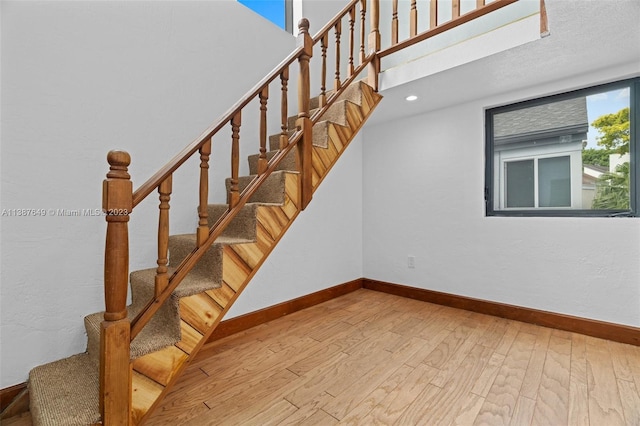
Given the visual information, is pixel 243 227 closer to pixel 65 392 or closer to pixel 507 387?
pixel 65 392

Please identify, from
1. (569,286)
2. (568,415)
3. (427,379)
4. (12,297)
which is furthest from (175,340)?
(569,286)

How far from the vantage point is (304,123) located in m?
1.85

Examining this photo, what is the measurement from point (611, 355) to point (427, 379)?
138 cm

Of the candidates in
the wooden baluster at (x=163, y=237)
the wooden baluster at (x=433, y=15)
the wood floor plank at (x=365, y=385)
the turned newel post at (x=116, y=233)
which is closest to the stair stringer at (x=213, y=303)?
the wooden baluster at (x=163, y=237)

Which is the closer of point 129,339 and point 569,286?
point 129,339

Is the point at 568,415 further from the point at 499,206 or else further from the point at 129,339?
the point at 129,339

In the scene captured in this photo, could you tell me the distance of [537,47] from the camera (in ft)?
6.39

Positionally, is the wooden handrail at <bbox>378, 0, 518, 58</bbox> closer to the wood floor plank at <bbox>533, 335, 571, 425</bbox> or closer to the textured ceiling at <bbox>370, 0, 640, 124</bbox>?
the textured ceiling at <bbox>370, 0, 640, 124</bbox>

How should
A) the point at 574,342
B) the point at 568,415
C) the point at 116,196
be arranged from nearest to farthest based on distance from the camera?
the point at 116,196, the point at 568,415, the point at 574,342

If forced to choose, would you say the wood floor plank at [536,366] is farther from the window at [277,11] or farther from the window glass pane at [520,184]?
the window at [277,11]

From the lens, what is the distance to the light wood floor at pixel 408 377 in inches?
56.6

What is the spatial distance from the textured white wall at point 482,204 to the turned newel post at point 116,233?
2.25m

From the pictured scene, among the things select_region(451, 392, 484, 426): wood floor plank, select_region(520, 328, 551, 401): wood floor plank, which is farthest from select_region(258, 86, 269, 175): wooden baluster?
select_region(520, 328, 551, 401): wood floor plank

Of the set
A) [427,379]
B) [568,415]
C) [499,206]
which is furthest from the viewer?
[499,206]
